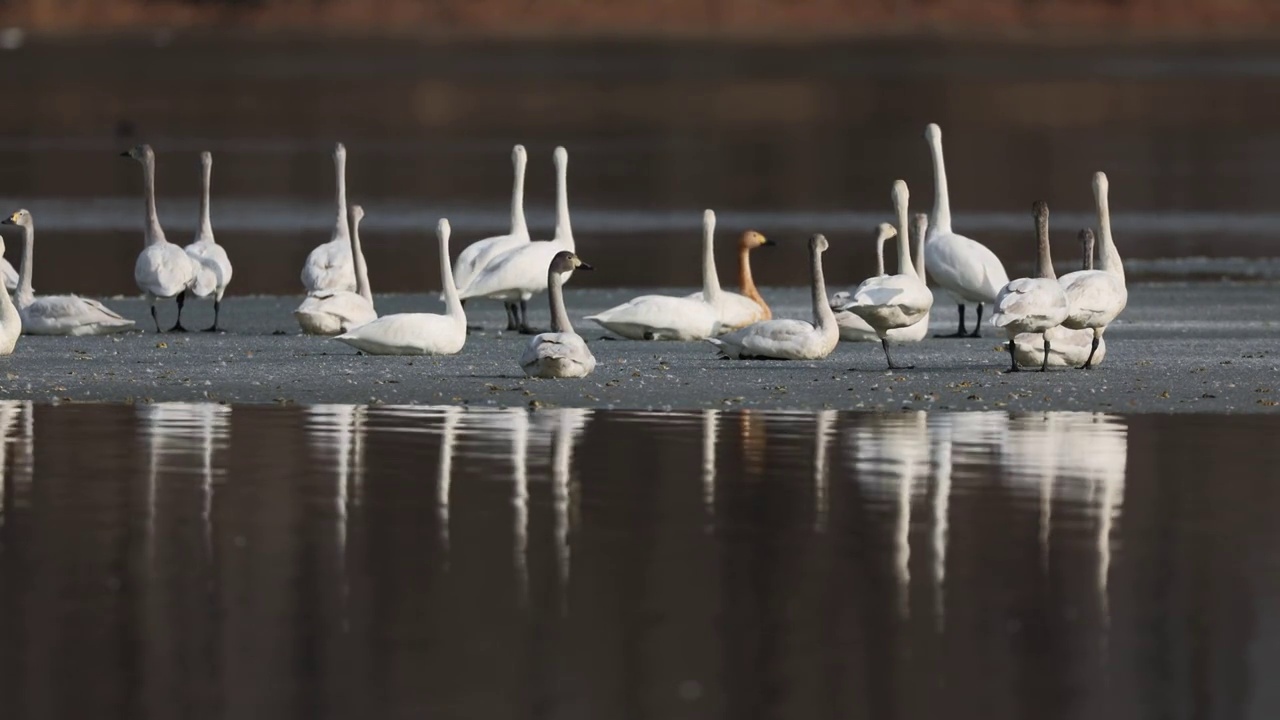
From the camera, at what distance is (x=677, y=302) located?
18688 mm

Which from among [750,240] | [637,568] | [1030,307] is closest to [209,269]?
[750,240]

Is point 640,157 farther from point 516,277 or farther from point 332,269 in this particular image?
point 516,277

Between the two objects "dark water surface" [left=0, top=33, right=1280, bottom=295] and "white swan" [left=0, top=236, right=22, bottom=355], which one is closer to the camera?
"white swan" [left=0, top=236, right=22, bottom=355]

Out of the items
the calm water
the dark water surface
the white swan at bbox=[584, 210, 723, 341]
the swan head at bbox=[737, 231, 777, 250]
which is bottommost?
the calm water

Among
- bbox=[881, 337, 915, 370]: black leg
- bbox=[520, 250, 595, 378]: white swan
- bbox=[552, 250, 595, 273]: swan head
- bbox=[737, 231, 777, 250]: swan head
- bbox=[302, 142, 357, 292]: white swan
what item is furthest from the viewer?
bbox=[302, 142, 357, 292]: white swan

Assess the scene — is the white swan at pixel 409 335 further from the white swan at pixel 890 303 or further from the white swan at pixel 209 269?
the white swan at pixel 209 269

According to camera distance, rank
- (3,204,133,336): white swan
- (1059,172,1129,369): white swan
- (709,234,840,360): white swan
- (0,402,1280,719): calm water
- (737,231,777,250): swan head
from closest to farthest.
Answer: (0,402,1280,719): calm water
(1059,172,1129,369): white swan
(709,234,840,360): white swan
(3,204,133,336): white swan
(737,231,777,250): swan head

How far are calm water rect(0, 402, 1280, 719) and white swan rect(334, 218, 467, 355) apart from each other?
310 centimetres

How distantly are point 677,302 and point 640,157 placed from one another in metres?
34.3

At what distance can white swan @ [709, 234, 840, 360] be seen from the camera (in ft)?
55.7

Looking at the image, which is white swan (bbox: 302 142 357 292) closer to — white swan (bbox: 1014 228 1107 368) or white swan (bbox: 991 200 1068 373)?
white swan (bbox: 1014 228 1107 368)

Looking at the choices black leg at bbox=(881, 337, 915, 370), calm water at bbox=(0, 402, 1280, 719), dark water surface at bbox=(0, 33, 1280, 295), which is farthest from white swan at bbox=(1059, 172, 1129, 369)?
dark water surface at bbox=(0, 33, 1280, 295)

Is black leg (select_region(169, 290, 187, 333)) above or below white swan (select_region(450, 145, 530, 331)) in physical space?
below

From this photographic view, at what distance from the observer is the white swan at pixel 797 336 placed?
17.0 metres
